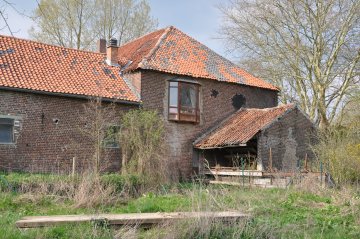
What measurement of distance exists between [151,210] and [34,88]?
10.4m

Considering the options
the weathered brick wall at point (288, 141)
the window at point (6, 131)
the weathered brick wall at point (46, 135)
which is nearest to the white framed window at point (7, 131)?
the window at point (6, 131)

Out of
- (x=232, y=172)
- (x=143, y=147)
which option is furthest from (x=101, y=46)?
(x=232, y=172)

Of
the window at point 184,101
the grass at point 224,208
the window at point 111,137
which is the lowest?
the grass at point 224,208

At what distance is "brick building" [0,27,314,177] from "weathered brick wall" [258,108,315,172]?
5 cm

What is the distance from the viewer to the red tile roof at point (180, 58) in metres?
22.8

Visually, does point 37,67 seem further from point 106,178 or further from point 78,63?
point 106,178

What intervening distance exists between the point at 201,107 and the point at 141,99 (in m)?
3.70

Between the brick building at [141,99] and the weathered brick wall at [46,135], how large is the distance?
4 centimetres

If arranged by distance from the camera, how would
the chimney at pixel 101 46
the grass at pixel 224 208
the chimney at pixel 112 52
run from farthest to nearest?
the chimney at pixel 101 46 < the chimney at pixel 112 52 < the grass at pixel 224 208

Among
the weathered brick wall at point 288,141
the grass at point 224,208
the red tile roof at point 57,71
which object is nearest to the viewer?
the grass at point 224,208

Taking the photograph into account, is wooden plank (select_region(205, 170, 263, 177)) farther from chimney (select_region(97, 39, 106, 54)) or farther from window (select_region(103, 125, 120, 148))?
chimney (select_region(97, 39, 106, 54))

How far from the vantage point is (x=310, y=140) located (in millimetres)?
22406

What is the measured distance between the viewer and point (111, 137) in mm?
20312

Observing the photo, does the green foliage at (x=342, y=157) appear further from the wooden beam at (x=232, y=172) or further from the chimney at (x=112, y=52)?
the chimney at (x=112, y=52)
